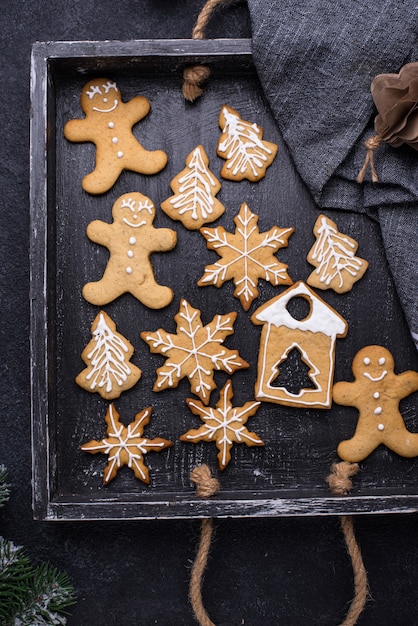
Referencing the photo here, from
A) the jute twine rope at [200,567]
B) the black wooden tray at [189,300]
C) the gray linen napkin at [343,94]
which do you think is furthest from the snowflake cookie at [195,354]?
the gray linen napkin at [343,94]

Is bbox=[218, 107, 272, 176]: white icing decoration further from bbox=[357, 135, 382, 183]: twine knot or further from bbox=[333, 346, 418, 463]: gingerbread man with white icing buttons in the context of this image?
bbox=[333, 346, 418, 463]: gingerbread man with white icing buttons

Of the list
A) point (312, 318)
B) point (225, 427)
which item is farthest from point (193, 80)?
point (225, 427)

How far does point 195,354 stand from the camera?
2.88ft

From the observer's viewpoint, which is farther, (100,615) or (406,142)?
(100,615)

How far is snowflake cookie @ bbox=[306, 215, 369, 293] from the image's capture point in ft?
2.89

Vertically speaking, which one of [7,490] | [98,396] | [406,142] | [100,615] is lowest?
[100,615]

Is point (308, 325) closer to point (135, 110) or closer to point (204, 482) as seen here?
point (204, 482)

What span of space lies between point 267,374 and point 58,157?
410 mm

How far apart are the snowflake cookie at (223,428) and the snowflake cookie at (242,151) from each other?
0.29m

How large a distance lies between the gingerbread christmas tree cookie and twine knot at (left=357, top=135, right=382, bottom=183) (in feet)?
0.62

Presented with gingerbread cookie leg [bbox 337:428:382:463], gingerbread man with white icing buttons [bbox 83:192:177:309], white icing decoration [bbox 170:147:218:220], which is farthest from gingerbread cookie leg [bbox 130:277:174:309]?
gingerbread cookie leg [bbox 337:428:382:463]

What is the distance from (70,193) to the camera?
35.2 inches

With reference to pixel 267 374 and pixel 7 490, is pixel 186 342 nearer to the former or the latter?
pixel 267 374

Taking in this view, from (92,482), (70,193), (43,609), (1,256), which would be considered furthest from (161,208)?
(43,609)
